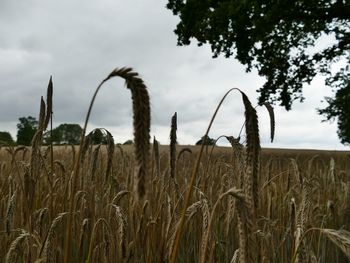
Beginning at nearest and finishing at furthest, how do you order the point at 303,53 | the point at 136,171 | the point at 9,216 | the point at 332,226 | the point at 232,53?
1. the point at 136,171
2. the point at 9,216
3. the point at 332,226
4. the point at 232,53
5. the point at 303,53

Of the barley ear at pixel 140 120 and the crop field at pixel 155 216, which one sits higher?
the barley ear at pixel 140 120

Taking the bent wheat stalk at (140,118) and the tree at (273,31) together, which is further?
the tree at (273,31)

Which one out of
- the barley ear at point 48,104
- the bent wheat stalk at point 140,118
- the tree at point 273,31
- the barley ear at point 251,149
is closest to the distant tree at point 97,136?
the barley ear at point 48,104

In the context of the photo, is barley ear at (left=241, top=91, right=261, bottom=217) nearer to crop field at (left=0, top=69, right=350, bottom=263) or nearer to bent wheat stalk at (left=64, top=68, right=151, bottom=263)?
crop field at (left=0, top=69, right=350, bottom=263)

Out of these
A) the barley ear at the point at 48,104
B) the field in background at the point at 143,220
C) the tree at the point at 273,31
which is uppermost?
the tree at the point at 273,31

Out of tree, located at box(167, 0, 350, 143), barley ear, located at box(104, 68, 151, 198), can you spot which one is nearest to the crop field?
barley ear, located at box(104, 68, 151, 198)

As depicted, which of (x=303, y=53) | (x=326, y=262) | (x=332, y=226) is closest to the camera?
(x=326, y=262)

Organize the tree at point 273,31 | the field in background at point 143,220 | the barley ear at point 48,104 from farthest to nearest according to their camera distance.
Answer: the tree at point 273,31, the barley ear at point 48,104, the field in background at point 143,220

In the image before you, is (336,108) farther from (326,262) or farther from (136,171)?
(136,171)

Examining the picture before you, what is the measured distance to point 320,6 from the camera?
20234 mm

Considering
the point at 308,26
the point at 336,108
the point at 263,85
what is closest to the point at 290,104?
the point at 263,85

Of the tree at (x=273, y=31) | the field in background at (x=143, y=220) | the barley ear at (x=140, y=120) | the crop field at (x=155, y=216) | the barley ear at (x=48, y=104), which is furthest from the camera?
the tree at (x=273, y=31)

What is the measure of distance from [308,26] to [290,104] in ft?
10.2

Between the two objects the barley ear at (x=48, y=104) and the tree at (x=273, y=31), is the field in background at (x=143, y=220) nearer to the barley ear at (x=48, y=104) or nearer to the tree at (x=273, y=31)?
the barley ear at (x=48, y=104)
